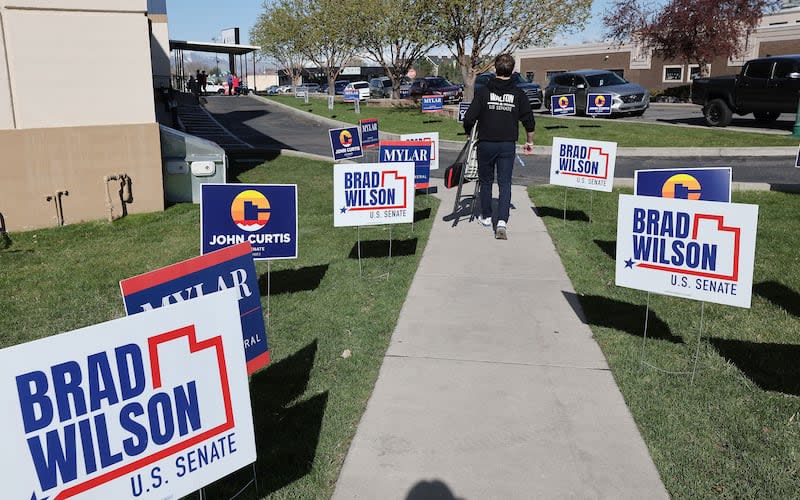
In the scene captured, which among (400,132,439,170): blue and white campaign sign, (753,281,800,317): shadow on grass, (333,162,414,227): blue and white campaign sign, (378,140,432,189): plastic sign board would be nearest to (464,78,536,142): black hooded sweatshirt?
(333,162,414,227): blue and white campaign sign

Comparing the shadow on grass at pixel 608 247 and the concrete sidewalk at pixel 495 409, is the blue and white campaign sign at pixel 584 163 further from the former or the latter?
the concrete sidewalk at pixel 495 409

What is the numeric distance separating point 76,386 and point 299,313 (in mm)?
3657

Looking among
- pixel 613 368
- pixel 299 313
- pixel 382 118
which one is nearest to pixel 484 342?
pixel 613 368

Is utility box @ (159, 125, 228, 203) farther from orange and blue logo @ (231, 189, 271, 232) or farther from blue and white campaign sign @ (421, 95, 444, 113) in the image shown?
blue and white campaign sign @ (421, 95, 444, 113)

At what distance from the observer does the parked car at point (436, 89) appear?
37562 mm

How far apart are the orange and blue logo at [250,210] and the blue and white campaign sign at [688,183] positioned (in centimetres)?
374

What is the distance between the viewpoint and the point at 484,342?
557 cm

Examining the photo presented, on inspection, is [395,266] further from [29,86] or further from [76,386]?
[29,86]

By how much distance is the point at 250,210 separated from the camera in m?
6.10

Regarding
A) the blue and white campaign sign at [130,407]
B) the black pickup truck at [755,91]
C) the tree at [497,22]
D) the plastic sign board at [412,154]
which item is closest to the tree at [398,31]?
the tree at [497,22]

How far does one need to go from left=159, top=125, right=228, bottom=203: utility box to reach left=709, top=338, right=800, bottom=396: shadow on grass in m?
8.79

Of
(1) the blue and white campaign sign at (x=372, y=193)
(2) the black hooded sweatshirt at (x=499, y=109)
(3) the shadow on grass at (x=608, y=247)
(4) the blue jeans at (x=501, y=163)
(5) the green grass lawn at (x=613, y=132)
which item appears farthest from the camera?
(5) the green grass lawn at (x=613, y=132)

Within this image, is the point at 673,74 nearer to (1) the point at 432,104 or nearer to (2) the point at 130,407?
(1) the point at 432,104

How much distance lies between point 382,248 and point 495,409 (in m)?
4.48
